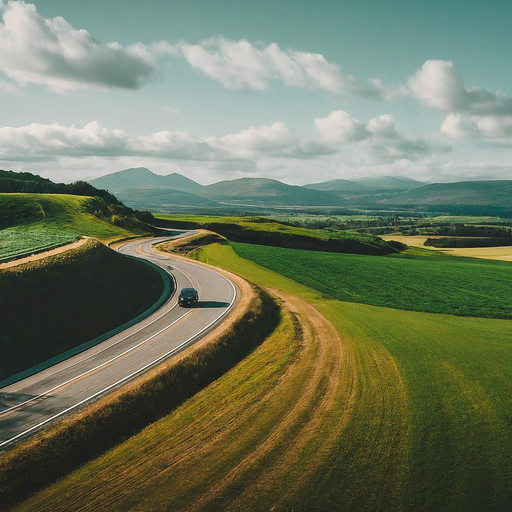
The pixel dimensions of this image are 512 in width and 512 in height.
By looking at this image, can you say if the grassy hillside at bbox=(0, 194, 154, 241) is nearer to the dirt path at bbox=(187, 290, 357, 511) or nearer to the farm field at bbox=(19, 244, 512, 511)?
the dirt path at bbox=(187, 290, 357, 511)

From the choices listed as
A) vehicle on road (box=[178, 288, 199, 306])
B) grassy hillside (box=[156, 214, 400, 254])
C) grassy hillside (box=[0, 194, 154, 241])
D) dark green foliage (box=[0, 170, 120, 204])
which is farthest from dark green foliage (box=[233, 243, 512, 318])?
dark green foliage (box=[0, 170, 120, 204])

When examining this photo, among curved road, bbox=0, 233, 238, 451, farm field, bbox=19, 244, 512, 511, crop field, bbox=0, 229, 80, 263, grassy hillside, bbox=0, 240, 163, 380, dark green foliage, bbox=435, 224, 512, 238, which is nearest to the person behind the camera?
farm field, bbox=19, 244, 512, 511

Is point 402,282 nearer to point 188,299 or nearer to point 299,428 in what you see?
point 188,299

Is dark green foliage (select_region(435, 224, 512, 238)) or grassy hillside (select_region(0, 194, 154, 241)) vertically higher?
grassy hillside (select_region(0, 194, 154, 241))

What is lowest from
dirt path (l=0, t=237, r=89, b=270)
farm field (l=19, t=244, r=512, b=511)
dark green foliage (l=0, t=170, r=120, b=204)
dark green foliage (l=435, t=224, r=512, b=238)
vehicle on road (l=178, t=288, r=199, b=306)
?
farm field (l=19, t=244, r=512, b=511)

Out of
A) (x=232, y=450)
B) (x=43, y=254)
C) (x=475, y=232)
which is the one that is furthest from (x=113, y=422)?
(x=475, y=232)

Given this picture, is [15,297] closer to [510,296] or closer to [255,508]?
[255,508]
